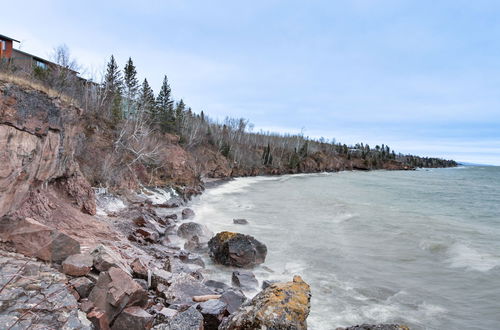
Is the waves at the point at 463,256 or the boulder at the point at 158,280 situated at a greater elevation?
the boulder at the point at 158,280

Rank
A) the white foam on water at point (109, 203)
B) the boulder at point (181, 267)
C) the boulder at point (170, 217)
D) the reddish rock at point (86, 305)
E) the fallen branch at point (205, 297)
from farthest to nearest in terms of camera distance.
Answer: the boulder at point (170, 217) → the white foam on water at point (109, 203) → the boulder at point (181, 267) → the fallen branch at point (205, 297) → the reddish rock at point (86, 305)

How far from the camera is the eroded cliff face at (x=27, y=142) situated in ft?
23.6

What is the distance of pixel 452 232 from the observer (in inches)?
770

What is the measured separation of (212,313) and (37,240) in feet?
13.9

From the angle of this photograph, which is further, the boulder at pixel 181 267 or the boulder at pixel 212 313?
the boulder at pixel 181 267

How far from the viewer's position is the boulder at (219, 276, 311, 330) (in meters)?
5.81

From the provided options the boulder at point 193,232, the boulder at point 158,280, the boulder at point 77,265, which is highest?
the boulder at point 77,265

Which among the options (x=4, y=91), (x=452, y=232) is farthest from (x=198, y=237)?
(x=452, y=232)

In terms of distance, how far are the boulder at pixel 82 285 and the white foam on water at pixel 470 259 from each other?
14.6m

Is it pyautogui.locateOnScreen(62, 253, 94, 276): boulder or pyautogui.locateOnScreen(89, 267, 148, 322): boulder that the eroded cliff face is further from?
pyautogui.locateOnScreen(89, 267, 148, 322): boulder

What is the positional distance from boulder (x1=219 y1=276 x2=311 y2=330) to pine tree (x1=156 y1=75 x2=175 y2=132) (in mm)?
45239

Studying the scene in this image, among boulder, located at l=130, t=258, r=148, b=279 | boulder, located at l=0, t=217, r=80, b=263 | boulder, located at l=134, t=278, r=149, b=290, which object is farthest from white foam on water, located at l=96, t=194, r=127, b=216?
boulder, located at l=134, t=278, r=149, b=290

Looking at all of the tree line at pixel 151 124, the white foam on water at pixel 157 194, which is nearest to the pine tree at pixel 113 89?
the tree line at pixel 151 124

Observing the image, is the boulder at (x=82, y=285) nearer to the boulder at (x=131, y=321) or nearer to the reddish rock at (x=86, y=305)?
the reddish rock at (x=86, y=305)
